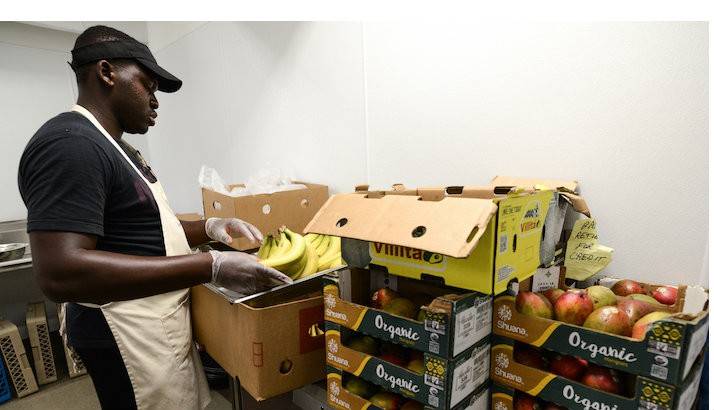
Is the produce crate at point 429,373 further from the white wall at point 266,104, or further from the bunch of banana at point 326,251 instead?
the white wall at point 266,104

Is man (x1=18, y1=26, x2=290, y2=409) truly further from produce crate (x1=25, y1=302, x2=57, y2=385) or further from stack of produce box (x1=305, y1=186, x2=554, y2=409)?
produce crate (x1=25, y1=302, x2=57, y2=385)

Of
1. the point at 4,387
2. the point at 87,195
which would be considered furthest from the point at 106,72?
the point at 4,387

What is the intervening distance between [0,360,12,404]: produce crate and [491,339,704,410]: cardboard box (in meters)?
2.91

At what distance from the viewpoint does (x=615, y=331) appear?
87cm

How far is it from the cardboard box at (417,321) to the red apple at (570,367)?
167mm

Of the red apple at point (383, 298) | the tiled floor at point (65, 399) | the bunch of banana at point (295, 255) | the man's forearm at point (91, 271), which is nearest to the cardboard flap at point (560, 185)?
the red apple at point (383, 298)

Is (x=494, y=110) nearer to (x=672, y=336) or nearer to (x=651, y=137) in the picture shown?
(x=651, y=137)

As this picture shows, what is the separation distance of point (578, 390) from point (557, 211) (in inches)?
20.2

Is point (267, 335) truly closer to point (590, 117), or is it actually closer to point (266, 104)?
point (590, 117)

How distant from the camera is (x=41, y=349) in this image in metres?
2.60

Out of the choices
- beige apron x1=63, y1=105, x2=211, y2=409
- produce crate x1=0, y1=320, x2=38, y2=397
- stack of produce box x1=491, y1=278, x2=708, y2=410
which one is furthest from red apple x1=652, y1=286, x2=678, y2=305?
produce crate x1=0, y1=320, x2=38, y2=397

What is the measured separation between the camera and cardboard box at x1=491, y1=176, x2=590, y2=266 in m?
1.13

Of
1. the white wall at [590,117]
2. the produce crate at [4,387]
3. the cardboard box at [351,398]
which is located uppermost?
the white wall at [590,117]

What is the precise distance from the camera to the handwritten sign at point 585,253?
1179mm
